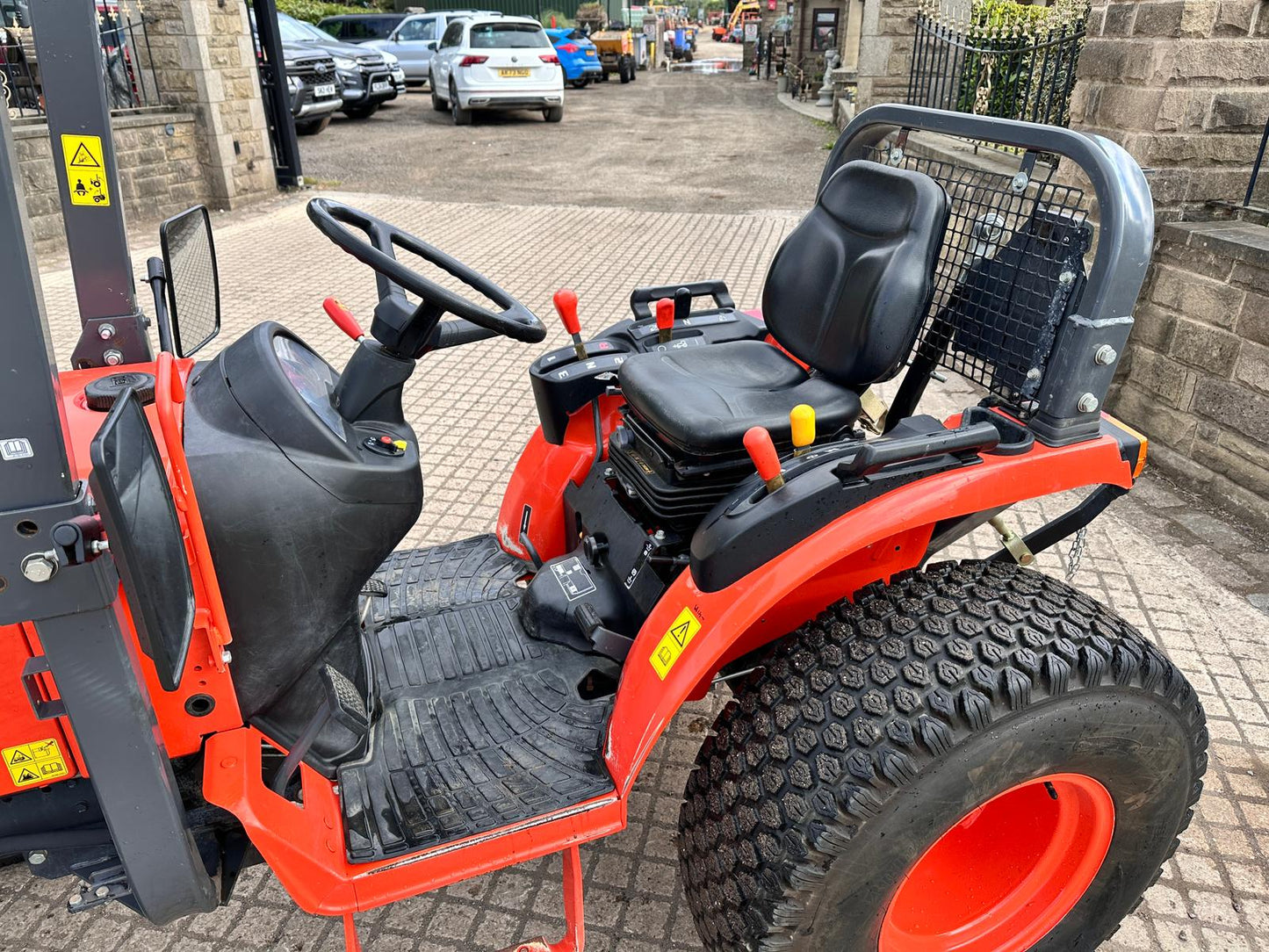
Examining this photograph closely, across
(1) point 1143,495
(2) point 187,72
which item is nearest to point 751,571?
(1) point 1143,495

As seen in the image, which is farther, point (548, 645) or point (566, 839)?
point (548, 645)

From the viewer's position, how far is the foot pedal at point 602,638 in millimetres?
2237

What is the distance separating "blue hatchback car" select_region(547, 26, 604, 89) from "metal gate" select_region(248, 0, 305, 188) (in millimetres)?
12703

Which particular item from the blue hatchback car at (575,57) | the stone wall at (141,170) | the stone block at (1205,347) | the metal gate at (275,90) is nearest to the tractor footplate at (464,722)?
the stone block at (1205,347)

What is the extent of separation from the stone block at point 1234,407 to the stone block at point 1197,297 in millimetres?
250

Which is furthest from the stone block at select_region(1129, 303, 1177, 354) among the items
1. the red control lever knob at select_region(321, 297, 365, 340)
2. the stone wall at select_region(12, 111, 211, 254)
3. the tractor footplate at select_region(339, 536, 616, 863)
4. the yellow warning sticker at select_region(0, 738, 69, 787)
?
the stone wall at select_region(12, 111, 211, 254)

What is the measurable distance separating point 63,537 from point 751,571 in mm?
1098

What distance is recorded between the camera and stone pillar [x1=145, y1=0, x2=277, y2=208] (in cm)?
817

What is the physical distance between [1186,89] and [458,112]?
42.2 feet

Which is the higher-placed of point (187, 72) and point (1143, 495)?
point (187, 72)

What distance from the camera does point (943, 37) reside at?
640cm

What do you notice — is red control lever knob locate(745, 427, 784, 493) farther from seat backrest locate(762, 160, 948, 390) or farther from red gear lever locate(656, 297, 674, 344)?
red gear lever locate(656, 297, 674, 344)

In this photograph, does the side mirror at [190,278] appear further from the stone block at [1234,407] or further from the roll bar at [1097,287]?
the stone block at [1234,407]

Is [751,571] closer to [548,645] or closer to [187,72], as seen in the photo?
[548,645]
